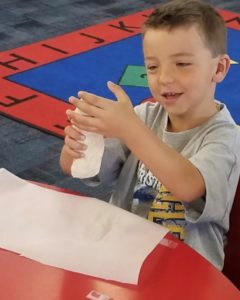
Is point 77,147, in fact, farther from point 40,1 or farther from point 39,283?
point 40,1

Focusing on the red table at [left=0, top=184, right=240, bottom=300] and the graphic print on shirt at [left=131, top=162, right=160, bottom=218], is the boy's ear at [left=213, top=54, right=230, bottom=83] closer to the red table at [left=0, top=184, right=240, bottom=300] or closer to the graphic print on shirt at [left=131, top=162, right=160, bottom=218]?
the graphic print on shirt at [left=131, top=162, right=160, bottom=218]

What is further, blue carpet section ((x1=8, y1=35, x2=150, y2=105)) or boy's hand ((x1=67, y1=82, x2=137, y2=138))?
blue carpet section ((x1=8, y1=35, x2=150, y2=105))

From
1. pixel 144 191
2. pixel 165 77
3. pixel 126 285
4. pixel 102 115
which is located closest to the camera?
pixel 126 285

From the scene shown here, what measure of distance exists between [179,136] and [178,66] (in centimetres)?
13

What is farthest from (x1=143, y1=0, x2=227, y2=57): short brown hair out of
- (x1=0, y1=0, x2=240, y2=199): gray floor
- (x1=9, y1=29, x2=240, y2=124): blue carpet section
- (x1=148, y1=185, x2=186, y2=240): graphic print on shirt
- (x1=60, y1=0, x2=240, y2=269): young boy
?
(x1=9, y1=29, x2=240, y2=124): blue carpet section

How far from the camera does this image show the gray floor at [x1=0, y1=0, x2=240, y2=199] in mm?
1983

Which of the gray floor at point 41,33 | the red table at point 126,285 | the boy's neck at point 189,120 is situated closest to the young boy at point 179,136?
the boy's neck at point 189,120

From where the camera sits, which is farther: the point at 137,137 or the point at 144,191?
the point at 144,191

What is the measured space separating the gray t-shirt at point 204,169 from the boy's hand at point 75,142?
0.15 metres

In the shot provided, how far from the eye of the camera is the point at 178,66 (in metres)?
0.91

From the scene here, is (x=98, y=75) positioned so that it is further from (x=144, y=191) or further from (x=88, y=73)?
(x=144, y=191)

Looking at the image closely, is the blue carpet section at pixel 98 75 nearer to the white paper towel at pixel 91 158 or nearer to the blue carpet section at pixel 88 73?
the blue carpet section at pixel 88 73

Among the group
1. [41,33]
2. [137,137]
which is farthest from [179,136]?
[41,33]

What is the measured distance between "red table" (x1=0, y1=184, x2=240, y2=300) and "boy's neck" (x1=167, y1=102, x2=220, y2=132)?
0.30 meters
